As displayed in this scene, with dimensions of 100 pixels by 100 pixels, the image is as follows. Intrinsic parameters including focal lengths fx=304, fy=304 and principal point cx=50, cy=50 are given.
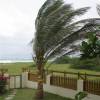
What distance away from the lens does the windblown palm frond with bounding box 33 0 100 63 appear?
1448 centimetres

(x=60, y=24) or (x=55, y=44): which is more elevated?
(x=60, y=24)

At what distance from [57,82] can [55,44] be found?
261cm

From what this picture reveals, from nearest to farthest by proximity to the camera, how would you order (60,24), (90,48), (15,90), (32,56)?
(90,48) < (60,24) < (32,56) < (15,90)

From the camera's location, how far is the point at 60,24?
47.9ft

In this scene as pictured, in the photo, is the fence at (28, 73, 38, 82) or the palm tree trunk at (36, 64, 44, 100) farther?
the fence at (28, 73, 38, 82)

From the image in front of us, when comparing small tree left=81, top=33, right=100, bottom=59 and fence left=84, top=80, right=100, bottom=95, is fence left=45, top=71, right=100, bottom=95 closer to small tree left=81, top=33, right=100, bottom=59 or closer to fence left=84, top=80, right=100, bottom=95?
fence left=84, top=80, right=100, bottom=95

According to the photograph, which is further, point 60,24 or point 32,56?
point 32,56

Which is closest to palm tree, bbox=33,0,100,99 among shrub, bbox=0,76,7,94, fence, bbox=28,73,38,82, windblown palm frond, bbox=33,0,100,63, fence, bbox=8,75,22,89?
windblown palm frond, bbox=33,0,100,63

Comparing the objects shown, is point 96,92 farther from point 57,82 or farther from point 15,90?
point 15,90

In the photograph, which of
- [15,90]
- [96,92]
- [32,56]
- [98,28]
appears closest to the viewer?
[98,28]

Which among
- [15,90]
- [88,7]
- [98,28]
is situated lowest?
[15,90]

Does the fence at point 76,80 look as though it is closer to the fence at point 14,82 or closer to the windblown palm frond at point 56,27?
the windblown palm frond at point 56,27

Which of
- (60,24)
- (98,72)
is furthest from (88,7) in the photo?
(98,72)

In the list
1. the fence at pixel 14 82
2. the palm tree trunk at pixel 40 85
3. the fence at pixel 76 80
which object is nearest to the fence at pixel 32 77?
the fence at pixel 14 82
